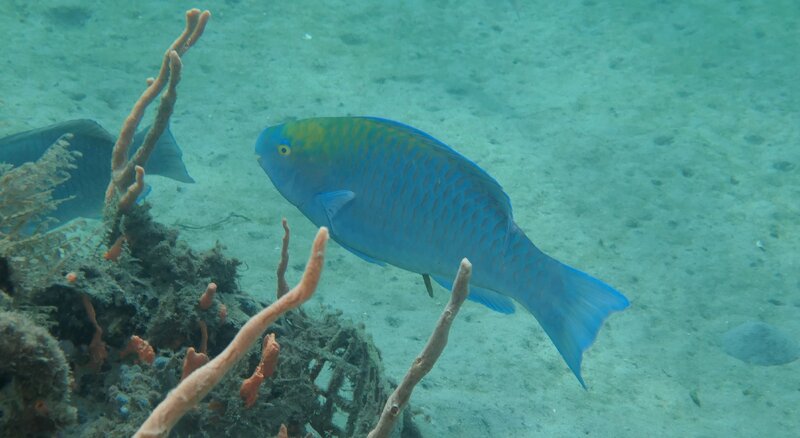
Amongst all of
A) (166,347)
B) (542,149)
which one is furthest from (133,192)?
(542,149)

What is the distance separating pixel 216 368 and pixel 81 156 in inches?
107

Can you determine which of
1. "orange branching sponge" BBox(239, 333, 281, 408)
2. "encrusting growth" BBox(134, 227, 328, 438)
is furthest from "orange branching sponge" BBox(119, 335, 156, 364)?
"encrusting growth" BBox(134, 227, 328, 438)

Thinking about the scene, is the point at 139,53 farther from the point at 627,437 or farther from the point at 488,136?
the point at 627,437

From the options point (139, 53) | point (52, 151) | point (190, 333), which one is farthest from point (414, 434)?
point (139, 53)

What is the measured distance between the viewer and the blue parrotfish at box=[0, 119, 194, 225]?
349 centimetres

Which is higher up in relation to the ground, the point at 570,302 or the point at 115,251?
the point at 115,251

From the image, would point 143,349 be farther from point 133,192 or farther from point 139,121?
point 139,121

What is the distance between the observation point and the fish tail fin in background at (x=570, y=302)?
266 centimetres

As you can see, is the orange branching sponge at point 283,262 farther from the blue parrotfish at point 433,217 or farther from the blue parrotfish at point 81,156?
the blue parrotfish at point 81,156

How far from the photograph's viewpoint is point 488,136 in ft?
24.7

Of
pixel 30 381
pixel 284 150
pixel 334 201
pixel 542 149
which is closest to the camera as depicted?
pixel 30 381

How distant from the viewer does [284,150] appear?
2.89m

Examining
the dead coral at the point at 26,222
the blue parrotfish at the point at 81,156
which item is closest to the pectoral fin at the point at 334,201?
the dead coral at the point at 26,222

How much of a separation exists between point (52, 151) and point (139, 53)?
680cm
